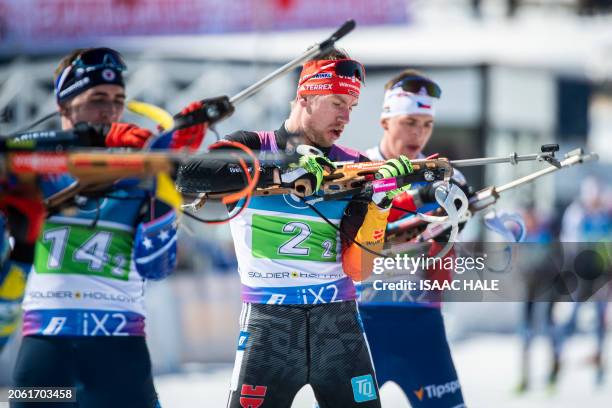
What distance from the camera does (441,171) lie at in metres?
4.69

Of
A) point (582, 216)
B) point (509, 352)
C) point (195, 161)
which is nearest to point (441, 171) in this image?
point (195, 161)

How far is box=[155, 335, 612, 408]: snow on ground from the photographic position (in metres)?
9.63

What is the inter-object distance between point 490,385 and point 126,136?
740cm

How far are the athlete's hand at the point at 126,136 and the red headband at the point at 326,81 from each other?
0.84 metres

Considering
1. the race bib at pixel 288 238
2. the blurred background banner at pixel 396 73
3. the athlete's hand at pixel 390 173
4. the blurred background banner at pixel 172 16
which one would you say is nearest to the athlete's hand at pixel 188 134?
the race bib at pixel 288 238

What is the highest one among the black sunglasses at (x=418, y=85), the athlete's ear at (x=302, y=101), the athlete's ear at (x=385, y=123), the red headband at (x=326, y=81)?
the black sunglasses at (x=418, y=85)

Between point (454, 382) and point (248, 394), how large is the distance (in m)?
1.51

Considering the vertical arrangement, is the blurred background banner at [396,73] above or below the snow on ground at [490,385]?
above

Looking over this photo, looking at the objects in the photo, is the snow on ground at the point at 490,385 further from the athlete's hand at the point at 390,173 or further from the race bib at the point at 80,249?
the athlete's hand at the point at 390,173

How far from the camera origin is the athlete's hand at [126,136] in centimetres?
421

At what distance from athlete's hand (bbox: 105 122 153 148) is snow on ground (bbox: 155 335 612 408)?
501 cm

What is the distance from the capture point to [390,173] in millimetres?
4449

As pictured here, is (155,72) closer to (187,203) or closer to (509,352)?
(509,352)

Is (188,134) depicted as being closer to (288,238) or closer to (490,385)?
(288,238)
